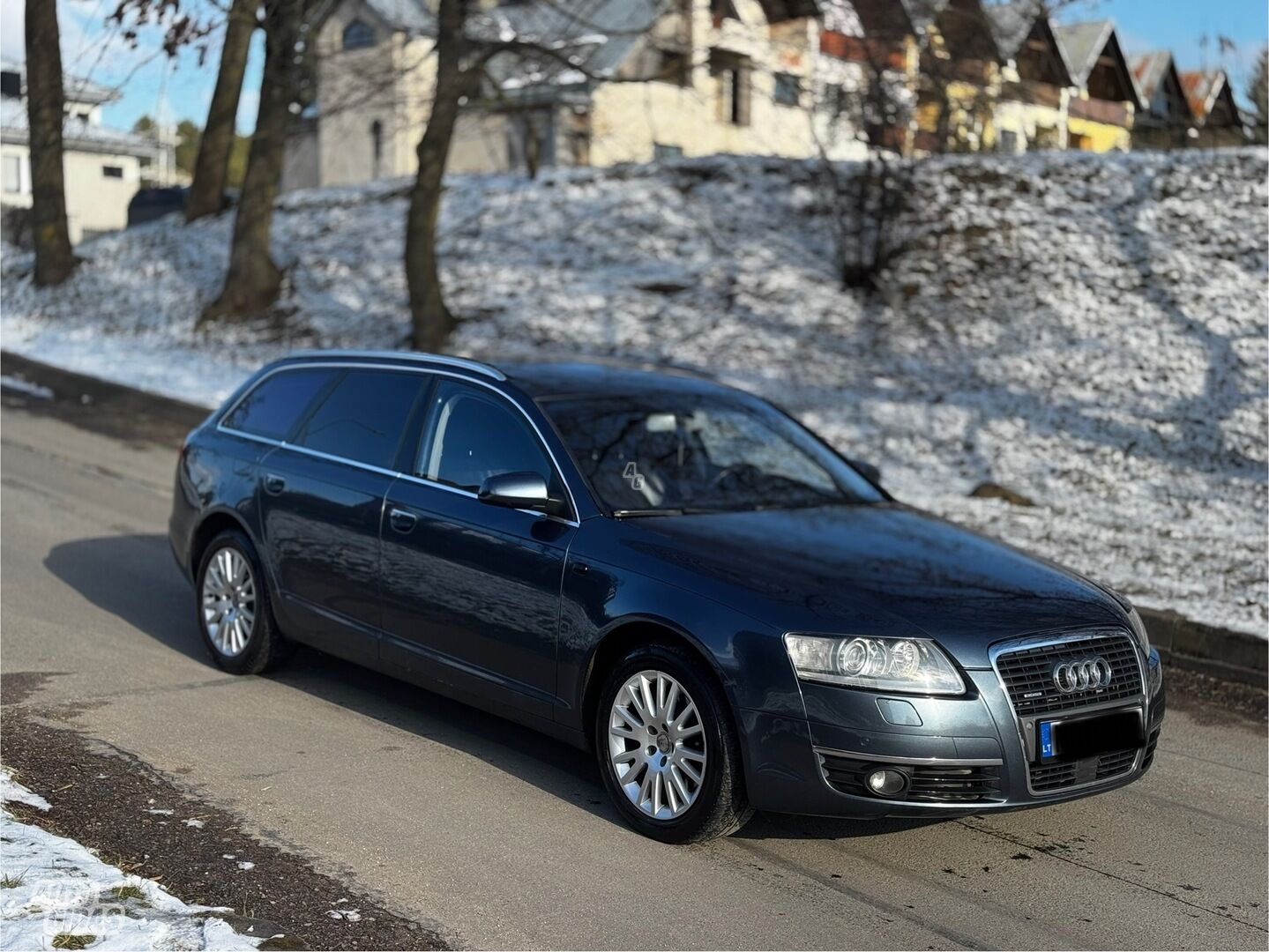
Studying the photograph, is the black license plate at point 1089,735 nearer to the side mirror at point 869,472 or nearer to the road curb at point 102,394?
the side mirror at point 869,472

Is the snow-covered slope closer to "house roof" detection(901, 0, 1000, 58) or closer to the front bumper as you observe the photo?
"house roof" detection(901, 0, 1000, 58)

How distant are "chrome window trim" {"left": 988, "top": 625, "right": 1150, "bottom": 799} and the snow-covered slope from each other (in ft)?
12.0

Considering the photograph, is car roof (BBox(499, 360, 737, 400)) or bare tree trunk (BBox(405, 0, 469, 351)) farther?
bare tree trunk (BBox(405, 0, 469, 351))

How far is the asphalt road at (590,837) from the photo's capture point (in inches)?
184

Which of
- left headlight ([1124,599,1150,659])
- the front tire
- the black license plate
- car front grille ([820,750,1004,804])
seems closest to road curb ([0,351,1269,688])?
left headlight ([1124,599,1150,659])

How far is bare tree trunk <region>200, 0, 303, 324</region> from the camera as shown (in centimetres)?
2266

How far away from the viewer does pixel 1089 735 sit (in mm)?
5129

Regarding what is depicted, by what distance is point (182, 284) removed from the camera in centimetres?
2488

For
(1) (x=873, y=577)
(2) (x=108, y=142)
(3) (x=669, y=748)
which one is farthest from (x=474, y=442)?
(2) (x=108, y=142)

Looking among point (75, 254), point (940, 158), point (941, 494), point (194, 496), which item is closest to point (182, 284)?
point (75, 254)

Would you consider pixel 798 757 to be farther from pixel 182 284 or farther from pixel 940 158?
pixel 182 284

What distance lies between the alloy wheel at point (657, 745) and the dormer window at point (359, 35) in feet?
153

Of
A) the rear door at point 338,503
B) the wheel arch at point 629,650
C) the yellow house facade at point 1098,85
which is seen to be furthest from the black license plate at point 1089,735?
the yellow house facade at point 1098,85

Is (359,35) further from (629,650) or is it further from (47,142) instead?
(629,650)
